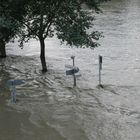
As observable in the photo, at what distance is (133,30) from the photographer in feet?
95.7

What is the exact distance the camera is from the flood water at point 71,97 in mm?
11023

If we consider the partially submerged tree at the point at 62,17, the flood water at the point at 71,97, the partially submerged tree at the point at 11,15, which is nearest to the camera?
the flood water at the point at 71,97

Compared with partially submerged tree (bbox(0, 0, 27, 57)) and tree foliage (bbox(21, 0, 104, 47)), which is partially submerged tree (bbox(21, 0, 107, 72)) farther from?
partially submerged tree (bbox(0, 0, 27, 57))

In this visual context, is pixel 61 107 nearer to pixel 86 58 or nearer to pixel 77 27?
pixel 77 27

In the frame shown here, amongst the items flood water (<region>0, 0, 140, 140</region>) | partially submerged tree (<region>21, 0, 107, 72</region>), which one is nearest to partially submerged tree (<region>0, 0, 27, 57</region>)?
partially submerged tree (<region>21, 0, 107, 72</region>)

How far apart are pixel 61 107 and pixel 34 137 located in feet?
8.25

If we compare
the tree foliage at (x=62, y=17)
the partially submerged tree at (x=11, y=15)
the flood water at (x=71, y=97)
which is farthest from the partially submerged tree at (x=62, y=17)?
the flood water at (x=71, y=97)

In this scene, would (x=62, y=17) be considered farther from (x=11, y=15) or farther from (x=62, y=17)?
(x=11, y=15)

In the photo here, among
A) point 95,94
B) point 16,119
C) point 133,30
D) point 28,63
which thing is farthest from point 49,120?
point 133,30

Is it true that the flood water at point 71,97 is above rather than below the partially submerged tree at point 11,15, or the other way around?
below

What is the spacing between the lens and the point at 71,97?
14.0 metres

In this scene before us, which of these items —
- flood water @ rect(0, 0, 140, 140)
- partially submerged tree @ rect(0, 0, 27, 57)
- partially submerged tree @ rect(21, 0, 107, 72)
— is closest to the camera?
flood water @ rect(0, 0, 140, 140)

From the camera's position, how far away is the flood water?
11.0m

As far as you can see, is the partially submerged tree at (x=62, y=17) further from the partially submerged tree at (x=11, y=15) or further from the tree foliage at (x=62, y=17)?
the partially submerged tree at (x=11, y=15)
